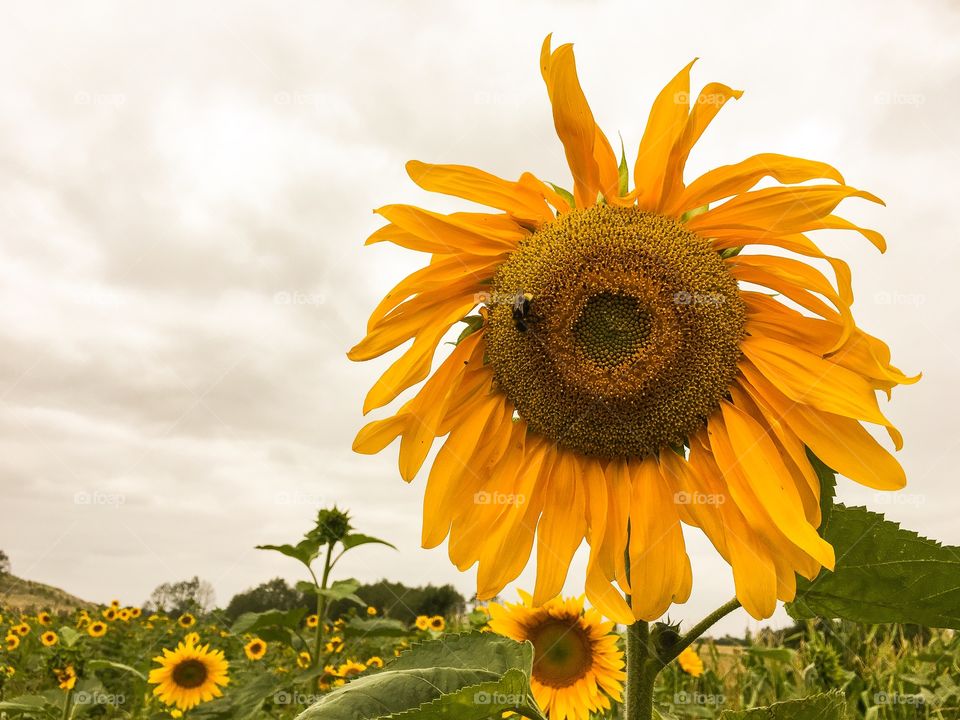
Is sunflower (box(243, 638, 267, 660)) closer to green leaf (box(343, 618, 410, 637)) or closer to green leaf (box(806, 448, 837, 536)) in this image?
green leaf (box(343, 618, 410, 637))

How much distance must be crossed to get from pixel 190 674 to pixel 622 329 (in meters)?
6.46

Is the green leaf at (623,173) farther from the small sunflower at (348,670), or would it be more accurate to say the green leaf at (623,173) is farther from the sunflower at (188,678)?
the sunflower at (188,678)

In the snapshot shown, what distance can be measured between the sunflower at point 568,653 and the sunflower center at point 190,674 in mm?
4308

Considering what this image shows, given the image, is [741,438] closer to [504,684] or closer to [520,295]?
[520,295]

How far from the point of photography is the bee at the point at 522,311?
6.94 ft

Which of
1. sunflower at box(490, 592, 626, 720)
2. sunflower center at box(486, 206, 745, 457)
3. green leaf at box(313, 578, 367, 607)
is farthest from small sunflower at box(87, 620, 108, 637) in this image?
sunflower center at box(486, 206, 745, 457)

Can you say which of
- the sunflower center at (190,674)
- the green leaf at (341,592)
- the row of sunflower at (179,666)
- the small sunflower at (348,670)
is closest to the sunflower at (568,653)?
the row of sunflower at (179,666)

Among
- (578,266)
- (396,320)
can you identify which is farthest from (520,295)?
(396,320)

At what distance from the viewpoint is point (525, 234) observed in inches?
88.8

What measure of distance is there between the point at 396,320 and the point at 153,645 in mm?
9907

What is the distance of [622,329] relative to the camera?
7.22ft

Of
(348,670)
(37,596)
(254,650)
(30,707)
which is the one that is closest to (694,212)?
(30,707)

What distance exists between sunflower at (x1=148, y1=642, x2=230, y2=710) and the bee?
608 cm

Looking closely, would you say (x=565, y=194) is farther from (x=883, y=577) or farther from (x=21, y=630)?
(x=21, y=630)
